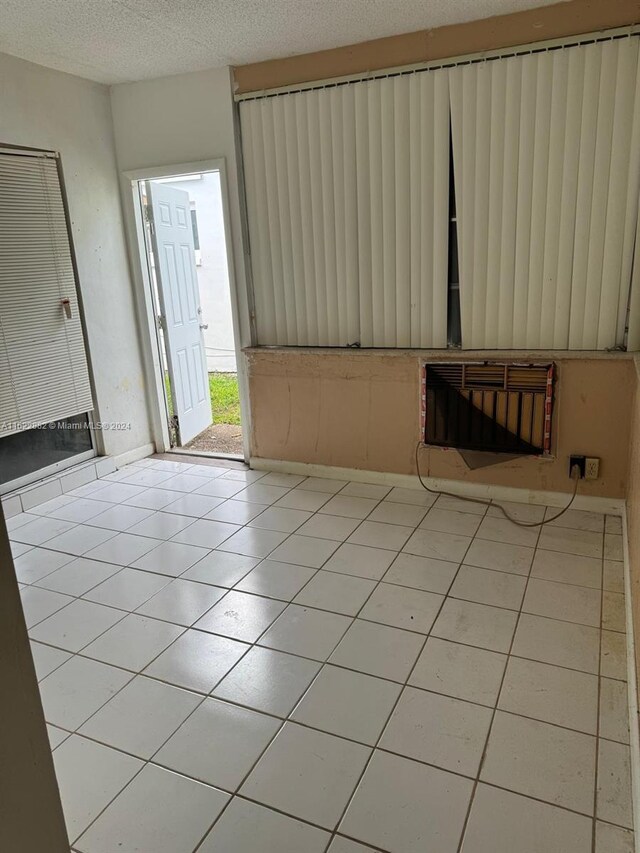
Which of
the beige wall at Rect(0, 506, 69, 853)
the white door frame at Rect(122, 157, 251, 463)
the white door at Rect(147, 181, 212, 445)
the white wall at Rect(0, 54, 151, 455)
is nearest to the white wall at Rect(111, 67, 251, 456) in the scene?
the white door frame at Rect(122, 157, 251, 463)

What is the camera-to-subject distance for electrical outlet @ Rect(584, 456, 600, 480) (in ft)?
10.6

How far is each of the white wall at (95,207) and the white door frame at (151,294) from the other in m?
0.06

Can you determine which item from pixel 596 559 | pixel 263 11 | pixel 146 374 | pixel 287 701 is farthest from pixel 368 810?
pixel 146 374

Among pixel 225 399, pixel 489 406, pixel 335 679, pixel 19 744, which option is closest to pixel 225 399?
pixel 225 399

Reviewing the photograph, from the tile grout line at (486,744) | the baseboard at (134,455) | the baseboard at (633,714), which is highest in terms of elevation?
the baseboard at (134,455)

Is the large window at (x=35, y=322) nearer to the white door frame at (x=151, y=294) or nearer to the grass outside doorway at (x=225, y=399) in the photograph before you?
the white door frame at (x=151, y=294)

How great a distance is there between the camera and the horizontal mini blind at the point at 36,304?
3492 millimetres

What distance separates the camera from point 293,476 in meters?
4.14

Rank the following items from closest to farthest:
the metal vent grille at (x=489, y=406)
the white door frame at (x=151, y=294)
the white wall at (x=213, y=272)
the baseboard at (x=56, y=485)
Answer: the metal vent grille at (x=489, y=406) < the baseboard at (x=56, y=485) < the white door frame at (x=151, y=294) < the white wall at (x=213, y=272)

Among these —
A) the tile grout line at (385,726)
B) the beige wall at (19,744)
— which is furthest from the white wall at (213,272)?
the beige wall at (19,744)

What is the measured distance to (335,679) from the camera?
210 cm

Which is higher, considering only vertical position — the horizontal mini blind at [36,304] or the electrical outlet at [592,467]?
the horizontal mini blind at [36,304]

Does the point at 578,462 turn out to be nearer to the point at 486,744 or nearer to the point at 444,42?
the point at 486,744

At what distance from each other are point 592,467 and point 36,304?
3389 mm
